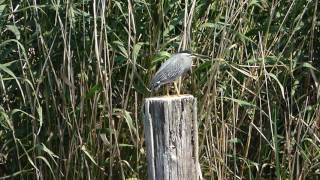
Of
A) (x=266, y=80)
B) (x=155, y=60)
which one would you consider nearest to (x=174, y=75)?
(x=155, y=60)

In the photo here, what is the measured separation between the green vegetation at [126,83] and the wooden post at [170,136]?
2.63 ft

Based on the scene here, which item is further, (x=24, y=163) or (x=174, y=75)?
(x=24, y=163)

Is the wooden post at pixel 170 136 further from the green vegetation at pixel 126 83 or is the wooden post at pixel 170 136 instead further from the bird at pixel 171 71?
the green vegetation at pixel 126 83

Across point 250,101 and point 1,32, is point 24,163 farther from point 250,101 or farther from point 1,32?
point 250,101

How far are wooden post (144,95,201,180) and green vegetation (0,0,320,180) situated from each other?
80 centimetres

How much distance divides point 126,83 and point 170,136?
3.39ft

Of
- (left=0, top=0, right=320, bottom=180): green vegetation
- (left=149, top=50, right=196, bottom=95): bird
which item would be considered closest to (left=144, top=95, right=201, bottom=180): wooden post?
(left=149, top=50, right=196, bottom=95): bird

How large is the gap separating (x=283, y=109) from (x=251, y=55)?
323 mm

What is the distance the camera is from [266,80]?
3.21 meters

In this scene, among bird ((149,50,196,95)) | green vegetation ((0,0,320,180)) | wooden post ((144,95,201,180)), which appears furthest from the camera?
green vegetation ((0,0,320,180))

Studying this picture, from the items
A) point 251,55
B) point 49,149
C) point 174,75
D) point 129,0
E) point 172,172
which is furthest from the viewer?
point 251,55

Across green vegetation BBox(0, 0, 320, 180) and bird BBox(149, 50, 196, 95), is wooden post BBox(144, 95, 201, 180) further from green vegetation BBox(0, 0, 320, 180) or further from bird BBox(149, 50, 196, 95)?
green vegetation BBox(0, 0, 320, 180)

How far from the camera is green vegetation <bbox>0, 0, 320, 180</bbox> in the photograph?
3.11 m

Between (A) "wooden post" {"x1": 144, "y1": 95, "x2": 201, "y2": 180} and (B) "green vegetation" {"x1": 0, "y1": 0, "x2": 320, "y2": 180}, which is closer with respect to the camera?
(A) "wooden post" {"x1": 144, "y1": 95, "x2": 201, "y2": 180}
